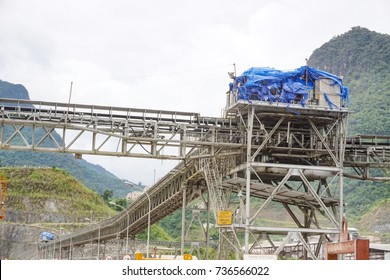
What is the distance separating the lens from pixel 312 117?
41812 mm

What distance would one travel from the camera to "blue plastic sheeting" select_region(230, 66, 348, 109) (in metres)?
40.7

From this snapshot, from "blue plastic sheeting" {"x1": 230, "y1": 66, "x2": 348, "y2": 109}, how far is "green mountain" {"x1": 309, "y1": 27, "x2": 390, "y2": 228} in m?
75.6

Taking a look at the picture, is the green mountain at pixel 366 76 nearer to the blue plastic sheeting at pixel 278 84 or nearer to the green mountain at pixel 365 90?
the green mountain at pixel 365 90

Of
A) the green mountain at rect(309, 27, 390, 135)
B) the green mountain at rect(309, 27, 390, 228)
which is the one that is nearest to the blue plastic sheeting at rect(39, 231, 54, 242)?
the green mountain at rect(309, 27, 390, 228)

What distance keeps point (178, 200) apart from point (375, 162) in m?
19.3

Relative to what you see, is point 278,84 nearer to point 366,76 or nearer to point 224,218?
point 224,218

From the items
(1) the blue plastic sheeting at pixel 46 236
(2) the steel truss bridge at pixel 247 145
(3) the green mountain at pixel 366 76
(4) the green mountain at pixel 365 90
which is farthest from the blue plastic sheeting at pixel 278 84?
(3) the green mountain at pixel 366 76

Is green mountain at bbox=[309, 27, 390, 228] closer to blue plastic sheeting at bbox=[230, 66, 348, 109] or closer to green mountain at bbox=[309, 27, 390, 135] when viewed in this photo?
green mountain at bbox=[309, 27, 390, 135]

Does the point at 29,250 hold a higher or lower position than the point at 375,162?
lower

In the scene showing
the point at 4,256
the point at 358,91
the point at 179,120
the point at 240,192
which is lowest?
the point at 4,256

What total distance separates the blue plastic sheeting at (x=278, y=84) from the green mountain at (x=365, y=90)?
248 ft
